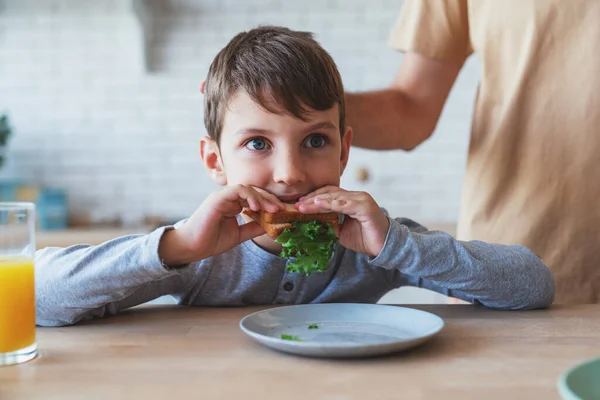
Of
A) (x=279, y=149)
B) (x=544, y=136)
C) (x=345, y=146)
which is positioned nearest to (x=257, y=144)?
(x=279, y=149)

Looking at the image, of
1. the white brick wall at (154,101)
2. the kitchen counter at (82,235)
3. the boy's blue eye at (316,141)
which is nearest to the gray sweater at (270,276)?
the boy's blue eye at (316,141)

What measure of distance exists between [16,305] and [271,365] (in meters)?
0.37

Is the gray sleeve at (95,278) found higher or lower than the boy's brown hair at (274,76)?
lower

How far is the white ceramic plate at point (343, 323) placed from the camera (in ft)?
3.58

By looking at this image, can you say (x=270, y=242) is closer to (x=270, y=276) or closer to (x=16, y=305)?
(x=270, y=276)

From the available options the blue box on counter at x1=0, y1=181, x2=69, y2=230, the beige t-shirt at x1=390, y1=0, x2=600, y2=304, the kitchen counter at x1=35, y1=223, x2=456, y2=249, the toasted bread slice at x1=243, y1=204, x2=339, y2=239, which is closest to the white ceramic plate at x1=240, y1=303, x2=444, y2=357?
the toasted bread slice at x1=243, y1=204, x2=339, y2=239

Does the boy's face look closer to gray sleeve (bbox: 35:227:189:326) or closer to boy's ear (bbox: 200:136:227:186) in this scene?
boy's ear (bbox: 200:136:227:186)

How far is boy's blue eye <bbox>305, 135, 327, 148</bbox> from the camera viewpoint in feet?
4.58

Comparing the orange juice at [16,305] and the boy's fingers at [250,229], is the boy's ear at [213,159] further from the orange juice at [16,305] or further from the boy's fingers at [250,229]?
the orange juice at [16,305]

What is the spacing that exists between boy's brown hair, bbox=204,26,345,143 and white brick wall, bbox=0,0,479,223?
2.04 m

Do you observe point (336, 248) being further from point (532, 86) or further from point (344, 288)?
point (532, 86)

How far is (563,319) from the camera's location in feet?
4.09

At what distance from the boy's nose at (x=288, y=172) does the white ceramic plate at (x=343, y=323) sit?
0.80 feet

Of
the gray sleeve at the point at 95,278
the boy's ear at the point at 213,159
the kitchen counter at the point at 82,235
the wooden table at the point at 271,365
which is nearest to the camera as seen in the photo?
the wooden table at the point at 271,365
